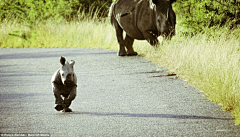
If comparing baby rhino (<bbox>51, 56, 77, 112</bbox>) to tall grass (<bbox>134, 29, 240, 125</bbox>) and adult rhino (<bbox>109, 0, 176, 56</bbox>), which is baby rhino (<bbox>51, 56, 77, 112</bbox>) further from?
adult rhino (<bbox>109, 0, 176, 56</bbox>)

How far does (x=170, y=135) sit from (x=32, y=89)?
188 inches

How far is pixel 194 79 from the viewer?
423 inches

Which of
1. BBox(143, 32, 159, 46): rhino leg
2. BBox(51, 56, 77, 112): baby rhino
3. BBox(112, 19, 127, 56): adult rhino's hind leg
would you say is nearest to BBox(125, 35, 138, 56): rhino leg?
BBox(112, 19, 127, 56): adult rhino's hind leg

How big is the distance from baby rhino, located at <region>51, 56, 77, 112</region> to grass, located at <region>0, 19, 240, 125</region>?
213 cm


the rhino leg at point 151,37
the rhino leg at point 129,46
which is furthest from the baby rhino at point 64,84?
the rhino leg at point 129,46

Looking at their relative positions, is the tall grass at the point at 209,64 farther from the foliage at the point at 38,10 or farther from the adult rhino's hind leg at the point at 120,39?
the foliage at the point at 38,10

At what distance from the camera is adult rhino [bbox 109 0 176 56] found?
1439 cm

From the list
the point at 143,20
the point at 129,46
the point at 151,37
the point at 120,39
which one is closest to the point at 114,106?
the point at 151,37

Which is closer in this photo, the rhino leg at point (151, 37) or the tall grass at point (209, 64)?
the tall grass at point (209, 64)

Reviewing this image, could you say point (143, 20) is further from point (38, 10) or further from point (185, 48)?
point (38, 10)

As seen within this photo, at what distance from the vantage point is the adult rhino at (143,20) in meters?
14.4

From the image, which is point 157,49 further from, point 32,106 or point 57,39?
point 57,39

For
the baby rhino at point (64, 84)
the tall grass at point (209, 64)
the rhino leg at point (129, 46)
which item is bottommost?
the rhino leg at point (129, 46)

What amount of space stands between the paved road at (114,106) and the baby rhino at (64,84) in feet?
0.63
